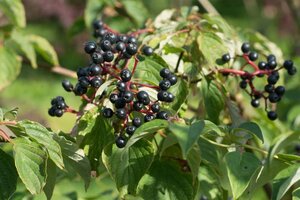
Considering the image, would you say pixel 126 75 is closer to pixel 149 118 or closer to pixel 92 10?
pixel 149 118

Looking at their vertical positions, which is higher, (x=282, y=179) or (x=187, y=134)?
(x=187, y=134)

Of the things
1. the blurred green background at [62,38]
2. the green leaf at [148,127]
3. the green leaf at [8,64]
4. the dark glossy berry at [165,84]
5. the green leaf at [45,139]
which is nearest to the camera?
the green leaf at [148,127]

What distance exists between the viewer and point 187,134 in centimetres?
130

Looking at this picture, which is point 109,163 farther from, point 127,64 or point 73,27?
point 73,27

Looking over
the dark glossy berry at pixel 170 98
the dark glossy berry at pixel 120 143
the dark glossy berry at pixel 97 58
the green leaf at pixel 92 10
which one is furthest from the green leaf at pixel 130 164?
the green leaf at pixel 92 10

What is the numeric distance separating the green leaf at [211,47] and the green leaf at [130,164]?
435mm

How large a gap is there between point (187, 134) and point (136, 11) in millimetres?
1741

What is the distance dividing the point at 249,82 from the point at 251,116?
85 cm

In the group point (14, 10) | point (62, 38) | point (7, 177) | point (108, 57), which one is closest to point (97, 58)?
point (108, 57)

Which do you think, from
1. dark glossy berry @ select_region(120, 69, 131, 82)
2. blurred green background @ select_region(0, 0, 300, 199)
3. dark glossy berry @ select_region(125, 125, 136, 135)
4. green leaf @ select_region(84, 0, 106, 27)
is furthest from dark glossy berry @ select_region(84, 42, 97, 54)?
blurred green background @ select_region(0, 0, 300, 199)

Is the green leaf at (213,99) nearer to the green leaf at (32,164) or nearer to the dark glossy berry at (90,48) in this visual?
the dark glossy berry at (90,48)

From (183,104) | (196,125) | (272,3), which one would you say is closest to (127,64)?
(183,104)

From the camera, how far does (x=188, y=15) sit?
7.61 ft

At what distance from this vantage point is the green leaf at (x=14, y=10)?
2.64m
